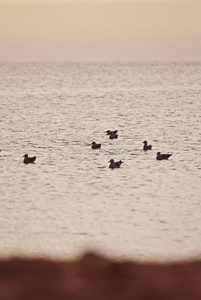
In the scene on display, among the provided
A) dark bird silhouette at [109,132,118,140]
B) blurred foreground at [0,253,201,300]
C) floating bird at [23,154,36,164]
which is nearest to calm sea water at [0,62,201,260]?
floating bird at [23,154,36,164]

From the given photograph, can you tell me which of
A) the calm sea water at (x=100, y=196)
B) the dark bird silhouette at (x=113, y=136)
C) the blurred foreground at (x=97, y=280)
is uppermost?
the blurred foreground at (x=97, y=280)

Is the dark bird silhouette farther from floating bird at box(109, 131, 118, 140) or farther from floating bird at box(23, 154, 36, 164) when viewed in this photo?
floating bird at box(23, 154, 36, 164)

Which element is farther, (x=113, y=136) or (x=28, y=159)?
(x=113, y=136)

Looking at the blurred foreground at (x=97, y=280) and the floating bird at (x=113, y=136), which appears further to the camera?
the floating bird at (x=113, y=136)

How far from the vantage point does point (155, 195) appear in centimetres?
2558

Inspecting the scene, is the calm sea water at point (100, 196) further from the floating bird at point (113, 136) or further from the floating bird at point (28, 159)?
the floating bird at point (113, 136)

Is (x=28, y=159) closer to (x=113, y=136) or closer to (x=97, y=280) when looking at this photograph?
(x=113, y=136)

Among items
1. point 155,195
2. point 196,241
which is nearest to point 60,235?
point 196,241

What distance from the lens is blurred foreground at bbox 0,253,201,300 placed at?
3561 mm

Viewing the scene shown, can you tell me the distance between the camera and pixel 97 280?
383 centimetres

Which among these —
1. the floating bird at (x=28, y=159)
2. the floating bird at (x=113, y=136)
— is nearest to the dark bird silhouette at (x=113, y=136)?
the floating bird at (x=113, y=136)

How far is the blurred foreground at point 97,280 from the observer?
140 inches

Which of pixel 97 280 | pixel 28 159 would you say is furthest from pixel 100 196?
pixel 97 280

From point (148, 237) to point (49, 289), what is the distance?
15254 mm
